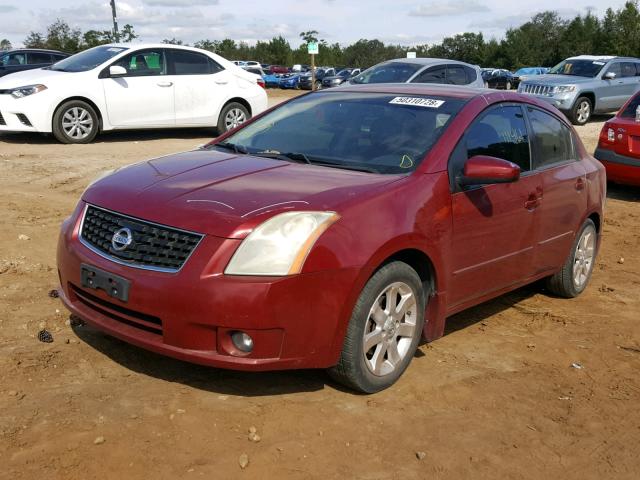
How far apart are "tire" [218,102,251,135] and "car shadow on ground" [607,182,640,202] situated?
644 cm

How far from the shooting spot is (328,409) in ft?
12.1

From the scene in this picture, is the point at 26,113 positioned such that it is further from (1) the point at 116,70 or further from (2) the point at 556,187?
(2) the point at 556,187

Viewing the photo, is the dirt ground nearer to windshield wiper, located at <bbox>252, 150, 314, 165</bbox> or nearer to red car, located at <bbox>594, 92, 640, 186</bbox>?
windshield wiper, located at <bbox>252, 150, 314, 165</bbox>

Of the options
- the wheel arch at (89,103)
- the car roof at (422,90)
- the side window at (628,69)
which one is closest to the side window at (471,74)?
the side window at (628,69)

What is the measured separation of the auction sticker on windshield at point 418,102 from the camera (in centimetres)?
463

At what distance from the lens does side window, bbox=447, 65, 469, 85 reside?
15258mm

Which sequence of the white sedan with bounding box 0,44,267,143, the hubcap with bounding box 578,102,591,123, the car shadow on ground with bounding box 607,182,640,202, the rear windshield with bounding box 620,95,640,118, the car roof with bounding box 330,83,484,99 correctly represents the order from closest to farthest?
1. the car roof with bounding box 330,83,484,99
2. the rear windshield with bounding box 620,95,640,118
3. the car shadow on ground with bounding box 607,182,640,202
4. the white sedan with bounding box 0,44,267,143
5. the hubcap with bounding box 578,102,591,123

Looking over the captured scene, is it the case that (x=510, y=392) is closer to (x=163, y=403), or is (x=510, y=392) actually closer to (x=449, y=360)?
(x=449, y=360)

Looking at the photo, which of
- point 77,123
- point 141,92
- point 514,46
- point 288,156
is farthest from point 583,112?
point 514,46

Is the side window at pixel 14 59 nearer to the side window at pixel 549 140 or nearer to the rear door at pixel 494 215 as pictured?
the side window at pixel 549 140

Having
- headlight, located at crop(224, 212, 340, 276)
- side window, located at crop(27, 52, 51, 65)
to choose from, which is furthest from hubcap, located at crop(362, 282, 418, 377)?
side window, located at crop(27, 52, 51, 65)

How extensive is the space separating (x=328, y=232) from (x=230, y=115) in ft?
34.2

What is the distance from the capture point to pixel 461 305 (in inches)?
176

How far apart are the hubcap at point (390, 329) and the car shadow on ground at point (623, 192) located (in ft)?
23.8
